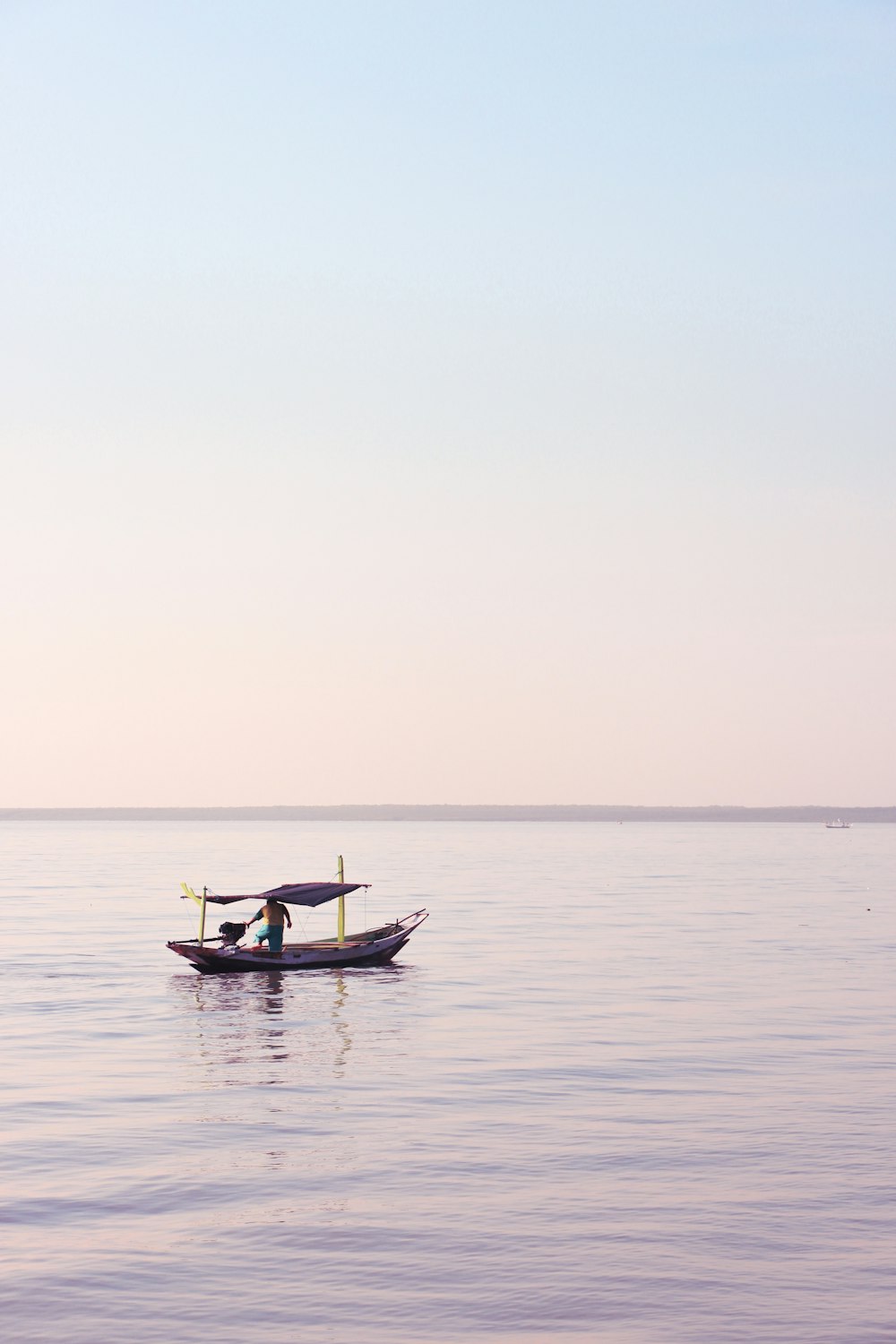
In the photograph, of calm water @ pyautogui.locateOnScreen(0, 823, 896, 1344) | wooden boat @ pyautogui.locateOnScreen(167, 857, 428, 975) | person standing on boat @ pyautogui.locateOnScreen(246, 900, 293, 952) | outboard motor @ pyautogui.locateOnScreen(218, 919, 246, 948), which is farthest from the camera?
outboard motor @ pyautogui.locateOnScreen(218, 919, 246, 948)

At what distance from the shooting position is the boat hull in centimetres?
4938

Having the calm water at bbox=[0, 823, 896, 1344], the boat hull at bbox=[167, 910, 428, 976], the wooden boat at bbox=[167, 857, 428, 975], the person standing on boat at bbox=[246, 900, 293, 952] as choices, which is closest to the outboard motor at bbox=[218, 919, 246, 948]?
the wooden boat at bbox=[167, 857, 428, 975]

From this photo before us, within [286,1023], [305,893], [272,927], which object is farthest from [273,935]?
[286,1023]

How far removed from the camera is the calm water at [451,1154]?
15.3 metres

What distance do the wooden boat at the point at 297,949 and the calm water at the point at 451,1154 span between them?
763mm

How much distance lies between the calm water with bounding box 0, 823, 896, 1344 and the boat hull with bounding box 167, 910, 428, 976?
683 millimetres

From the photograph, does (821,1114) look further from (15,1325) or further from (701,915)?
(701,915)

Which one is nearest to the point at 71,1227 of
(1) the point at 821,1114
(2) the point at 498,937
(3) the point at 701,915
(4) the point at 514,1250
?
(4) the point at 514,1250

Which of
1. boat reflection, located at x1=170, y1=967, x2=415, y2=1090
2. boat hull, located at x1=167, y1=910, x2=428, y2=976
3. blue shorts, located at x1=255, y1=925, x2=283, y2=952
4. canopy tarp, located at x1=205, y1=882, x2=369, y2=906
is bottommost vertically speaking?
boat reflection, located at x1=170, y1=967, x2=415, y2=1090

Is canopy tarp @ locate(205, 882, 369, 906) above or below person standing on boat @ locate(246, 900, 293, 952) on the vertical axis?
above

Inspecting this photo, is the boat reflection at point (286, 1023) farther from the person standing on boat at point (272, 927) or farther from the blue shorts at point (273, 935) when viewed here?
the person standing on boat at point (272, 927)

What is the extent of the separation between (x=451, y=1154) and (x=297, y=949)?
29817mm

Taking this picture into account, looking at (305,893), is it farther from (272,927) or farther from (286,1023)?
(286,1023)

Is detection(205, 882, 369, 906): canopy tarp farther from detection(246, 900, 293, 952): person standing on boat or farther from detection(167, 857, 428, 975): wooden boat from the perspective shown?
detection(246, 900, 293, 952): person standing on boat
